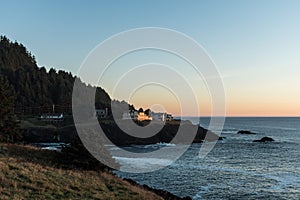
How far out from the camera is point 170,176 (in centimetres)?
4234

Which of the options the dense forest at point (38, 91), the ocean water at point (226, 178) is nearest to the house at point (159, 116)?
the dense forest at point (38, 91)

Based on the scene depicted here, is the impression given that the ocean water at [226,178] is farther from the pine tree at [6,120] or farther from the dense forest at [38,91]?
the dense forest at [38,91]

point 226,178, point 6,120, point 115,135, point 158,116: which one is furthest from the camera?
point 158,116

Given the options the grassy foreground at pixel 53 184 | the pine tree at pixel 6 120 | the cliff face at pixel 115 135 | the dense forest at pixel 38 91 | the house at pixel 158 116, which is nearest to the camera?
the grassy foreground at pixel 53 184

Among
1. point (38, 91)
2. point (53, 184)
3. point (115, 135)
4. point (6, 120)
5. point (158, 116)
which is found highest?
point (38, 91)

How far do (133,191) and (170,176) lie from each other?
1798 cm

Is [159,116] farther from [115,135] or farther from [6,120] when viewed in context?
A: [6,120]

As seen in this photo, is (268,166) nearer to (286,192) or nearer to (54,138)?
(286,192)

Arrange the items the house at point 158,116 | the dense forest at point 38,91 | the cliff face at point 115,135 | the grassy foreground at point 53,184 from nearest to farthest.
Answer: the grassy foreground at point 53,184, the cliff face at point 115,135, the dense forest at point 38,91, the house at point 158,116

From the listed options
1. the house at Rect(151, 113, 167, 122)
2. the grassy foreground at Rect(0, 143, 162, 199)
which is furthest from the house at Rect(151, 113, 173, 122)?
the grassy foreground at Rect(0, 143, 162, 199)

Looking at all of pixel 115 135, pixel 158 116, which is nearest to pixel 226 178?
pixel 115 135

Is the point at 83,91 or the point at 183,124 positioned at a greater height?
the point at 83,91

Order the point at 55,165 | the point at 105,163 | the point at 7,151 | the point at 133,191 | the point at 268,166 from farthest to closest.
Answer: the point at 268,166
the point at 105,163
the point at 7,151
the point at 55,165
the point at 133,191

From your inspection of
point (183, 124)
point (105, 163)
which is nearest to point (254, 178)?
point (105, 163)
